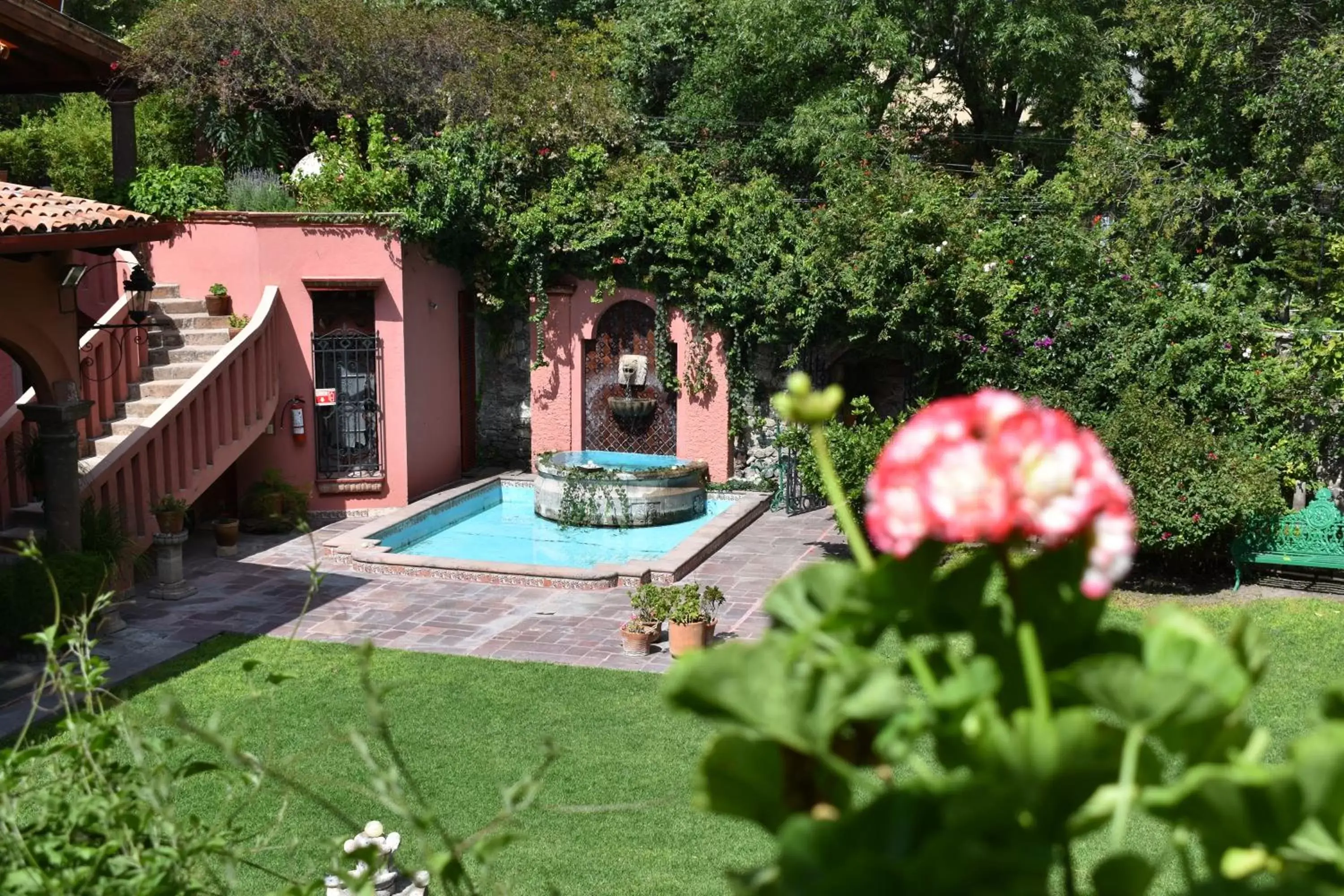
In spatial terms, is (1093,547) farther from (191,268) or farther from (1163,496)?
(191,268)

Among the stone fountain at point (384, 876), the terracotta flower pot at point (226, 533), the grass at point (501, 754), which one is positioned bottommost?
the grass at point (501, 754)

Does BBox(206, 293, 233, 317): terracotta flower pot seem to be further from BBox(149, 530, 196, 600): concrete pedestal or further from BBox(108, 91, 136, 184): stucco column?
BBox(149, 530, 196, 600): concrete pedestal

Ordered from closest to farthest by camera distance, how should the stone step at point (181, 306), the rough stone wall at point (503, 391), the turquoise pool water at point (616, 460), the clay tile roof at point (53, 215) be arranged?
the clay tile roof at point (53, 215)
the stone step at point (181, 306)
the turquoise pool water at point (616, 460)
the rough stone wall at point (503, 391)

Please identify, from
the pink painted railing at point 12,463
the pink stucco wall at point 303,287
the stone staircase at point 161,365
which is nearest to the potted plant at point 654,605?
the stone staircase at point 161,365

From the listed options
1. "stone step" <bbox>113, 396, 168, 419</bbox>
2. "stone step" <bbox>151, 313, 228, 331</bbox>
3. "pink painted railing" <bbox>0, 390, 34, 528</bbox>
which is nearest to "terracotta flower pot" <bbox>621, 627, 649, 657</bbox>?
"pink painted railing" <bbox>0, 390, 34, 528</bbox>

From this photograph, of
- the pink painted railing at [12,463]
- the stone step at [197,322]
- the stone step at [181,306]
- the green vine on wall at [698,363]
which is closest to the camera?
the pink painted railing at [12,463]

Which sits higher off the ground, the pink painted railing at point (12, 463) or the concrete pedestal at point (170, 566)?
the pink painted railing at point (12, 463)

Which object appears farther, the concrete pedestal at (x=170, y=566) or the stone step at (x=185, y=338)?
the stone step at (x=185, y=338)

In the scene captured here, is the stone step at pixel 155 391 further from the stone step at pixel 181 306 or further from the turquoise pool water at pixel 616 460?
the turquoise pool water at pixel 616 460

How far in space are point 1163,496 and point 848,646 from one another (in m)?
11.8

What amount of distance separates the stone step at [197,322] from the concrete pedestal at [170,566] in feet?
11.8

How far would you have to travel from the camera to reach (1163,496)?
1237 centimetres

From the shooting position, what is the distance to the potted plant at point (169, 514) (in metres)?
13.0

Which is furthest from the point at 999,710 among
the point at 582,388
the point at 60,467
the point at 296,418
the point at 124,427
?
the point at 582,388
